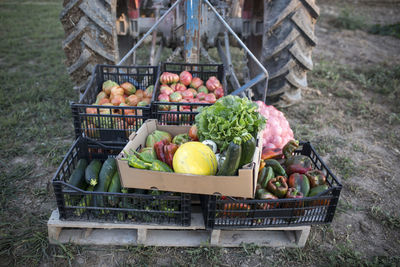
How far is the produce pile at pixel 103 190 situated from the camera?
238 centimetres

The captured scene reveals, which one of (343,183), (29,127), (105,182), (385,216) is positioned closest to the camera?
(105,182)

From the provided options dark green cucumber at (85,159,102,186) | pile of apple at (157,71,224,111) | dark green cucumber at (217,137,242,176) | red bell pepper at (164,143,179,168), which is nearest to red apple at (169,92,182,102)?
pile of apple at (157,71,224,111)

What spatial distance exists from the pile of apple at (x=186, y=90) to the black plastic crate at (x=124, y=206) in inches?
41.9

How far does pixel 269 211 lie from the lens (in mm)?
2363

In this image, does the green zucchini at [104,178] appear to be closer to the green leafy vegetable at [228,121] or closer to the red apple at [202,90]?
the green leafy vegetable at [228,121]

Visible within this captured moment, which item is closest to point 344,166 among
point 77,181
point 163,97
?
point 163,97

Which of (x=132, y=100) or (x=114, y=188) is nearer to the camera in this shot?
(x=114, y=188)

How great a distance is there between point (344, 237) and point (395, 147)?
1.99 m

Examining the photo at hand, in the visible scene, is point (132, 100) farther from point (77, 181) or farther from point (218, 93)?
point (77, 181)

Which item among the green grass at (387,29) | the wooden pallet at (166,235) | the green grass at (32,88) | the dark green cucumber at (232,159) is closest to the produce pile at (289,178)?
the wooden pallet at (166,235)

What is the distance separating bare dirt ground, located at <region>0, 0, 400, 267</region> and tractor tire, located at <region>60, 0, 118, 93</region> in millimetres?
1363

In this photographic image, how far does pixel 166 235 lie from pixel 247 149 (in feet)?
3.35

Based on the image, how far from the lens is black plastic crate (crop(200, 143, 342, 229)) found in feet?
7.65

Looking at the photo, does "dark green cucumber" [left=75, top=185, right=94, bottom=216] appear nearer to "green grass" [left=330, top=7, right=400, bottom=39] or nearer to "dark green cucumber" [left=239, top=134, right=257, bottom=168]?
"dark green cucumber" [left=239, top=134, right=257, bottom=168]
